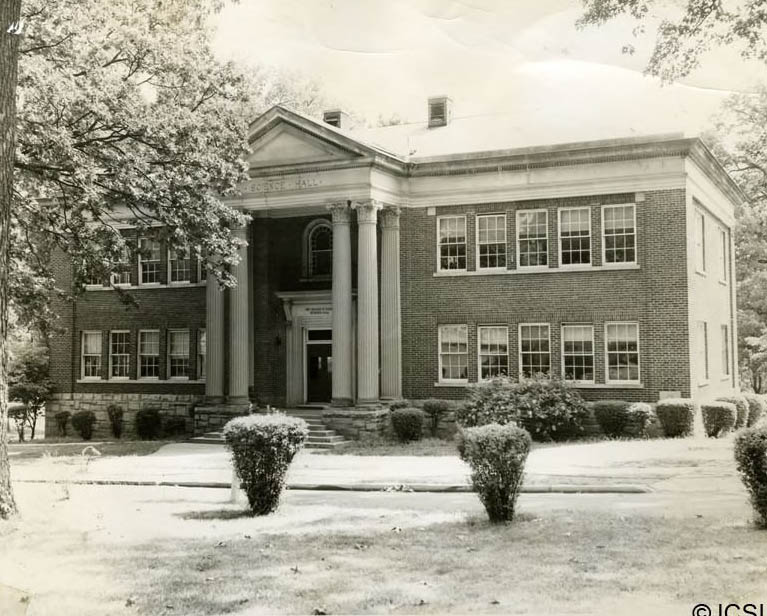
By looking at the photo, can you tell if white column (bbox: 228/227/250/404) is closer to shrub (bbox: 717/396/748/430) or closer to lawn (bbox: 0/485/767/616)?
lawn (bbox: 0/485/767/616)

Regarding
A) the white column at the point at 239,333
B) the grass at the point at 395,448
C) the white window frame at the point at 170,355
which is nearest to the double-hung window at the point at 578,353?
the grass at the point at 395,448

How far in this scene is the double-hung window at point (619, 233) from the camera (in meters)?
23.4

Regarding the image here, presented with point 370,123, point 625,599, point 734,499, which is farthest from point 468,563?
point 370,123

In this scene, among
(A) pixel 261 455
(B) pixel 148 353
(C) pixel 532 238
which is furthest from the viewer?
(B) pixel 148 353

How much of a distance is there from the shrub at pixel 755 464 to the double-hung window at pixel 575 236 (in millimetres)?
14487

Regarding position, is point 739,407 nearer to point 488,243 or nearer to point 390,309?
point 488,243

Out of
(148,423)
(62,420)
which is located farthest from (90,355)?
(148,423)

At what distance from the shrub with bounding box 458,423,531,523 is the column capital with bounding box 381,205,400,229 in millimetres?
15176

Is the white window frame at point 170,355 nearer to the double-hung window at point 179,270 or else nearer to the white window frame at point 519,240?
the double-hung window at point 179,270

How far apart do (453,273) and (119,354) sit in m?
12.1

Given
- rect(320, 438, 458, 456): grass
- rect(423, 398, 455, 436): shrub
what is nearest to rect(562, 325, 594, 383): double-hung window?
rect(423, 398, 455, 436): shrub

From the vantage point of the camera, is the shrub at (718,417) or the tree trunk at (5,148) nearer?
the tree trunk at (5,148)

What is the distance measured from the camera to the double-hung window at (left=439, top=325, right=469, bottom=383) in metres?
25.0

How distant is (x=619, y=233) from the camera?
23.5 meters
